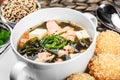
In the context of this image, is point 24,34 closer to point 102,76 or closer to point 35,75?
point 35,75

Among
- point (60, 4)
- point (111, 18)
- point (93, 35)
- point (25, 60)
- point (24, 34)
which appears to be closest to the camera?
point (25, 60)

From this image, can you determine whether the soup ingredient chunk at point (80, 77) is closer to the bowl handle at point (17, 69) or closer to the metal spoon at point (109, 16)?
the bowl handle at point (17, 69)

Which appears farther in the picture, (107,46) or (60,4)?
(60,4)

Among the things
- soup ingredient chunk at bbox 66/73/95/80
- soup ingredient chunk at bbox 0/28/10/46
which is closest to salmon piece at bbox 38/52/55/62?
soup ingredient chunk at bbox 66/73/95/80

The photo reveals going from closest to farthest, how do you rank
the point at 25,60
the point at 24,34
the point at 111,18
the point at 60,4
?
1. the point at 25,60
2. the point at 24,34
3. the point at 111,18
4. the point at 60,4

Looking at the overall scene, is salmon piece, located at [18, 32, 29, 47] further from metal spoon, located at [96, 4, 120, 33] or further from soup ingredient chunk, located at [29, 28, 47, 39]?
metal spoon, located at [96, 4, 120, 33]

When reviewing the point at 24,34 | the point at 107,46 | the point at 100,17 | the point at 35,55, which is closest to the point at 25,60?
the point at 35,55

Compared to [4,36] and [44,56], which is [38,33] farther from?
[4,36]
